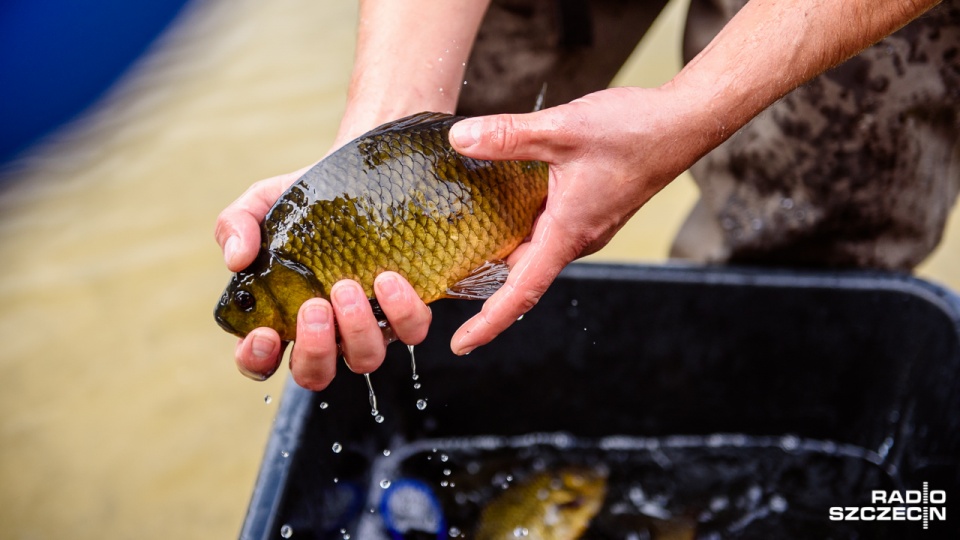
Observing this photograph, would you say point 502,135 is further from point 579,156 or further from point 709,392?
point 709,392

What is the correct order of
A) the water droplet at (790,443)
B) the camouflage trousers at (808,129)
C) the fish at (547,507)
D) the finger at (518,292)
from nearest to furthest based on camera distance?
the finger at (518,292) < the camouflage trousers at (808,129) < the fish at (547,507) < the water droplet at (790,443)

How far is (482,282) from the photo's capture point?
1.49 m

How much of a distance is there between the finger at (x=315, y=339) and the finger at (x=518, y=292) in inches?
8.8

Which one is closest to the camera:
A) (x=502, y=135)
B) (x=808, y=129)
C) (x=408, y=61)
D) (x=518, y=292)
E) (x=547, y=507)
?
(x=502, y=135)

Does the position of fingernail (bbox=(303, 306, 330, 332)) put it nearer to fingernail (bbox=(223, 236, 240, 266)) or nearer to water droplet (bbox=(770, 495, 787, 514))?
fingernail (bbox=(223, 236, 240, 266))

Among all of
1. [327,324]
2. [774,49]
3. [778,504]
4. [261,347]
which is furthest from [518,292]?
[778,504]

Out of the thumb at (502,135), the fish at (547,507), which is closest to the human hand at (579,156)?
the thumb at (502,135)

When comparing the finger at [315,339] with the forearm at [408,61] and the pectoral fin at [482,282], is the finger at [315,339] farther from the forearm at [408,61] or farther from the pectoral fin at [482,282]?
the forearm at [408,61]

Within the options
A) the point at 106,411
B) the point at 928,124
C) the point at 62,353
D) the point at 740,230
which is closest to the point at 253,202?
the point at 740,230

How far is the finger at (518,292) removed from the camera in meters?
1.44

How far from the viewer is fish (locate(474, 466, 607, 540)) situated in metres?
2.17

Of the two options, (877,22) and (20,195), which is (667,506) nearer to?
(877,22)

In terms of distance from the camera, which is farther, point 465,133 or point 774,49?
point 774,49

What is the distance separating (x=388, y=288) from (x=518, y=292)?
24cm
